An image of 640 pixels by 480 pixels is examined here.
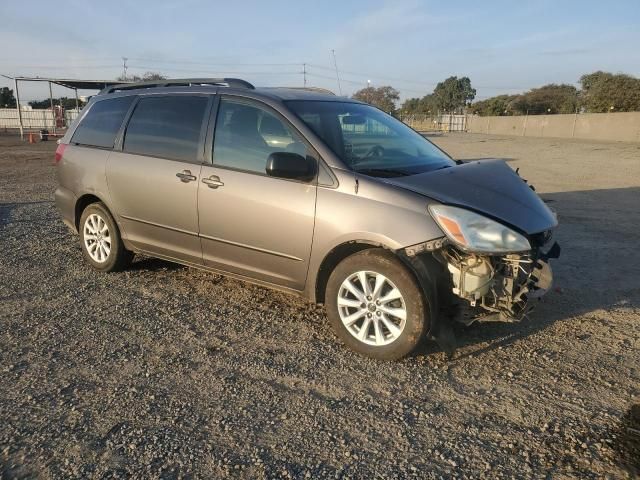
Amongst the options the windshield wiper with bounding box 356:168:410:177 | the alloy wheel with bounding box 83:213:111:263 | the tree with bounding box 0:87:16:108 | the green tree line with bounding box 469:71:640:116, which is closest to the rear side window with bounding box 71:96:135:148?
the alloy wheel with bounding box 83:213:111:263

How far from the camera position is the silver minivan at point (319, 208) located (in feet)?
11.4

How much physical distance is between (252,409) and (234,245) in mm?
1636

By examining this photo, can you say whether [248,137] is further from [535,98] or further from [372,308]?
[535,98]

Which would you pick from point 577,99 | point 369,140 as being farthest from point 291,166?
point 577,99

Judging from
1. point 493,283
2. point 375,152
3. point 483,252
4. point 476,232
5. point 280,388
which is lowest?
point 280,388

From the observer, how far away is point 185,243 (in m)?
4.71

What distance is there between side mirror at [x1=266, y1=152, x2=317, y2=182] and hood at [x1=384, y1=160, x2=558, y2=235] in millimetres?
571

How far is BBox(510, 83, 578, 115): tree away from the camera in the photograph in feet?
232

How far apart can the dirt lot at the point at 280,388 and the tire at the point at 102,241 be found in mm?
167

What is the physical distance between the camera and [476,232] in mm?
3396

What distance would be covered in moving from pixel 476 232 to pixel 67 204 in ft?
14.7

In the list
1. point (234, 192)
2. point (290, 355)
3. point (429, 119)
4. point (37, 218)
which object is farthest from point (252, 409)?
point (429, 119)

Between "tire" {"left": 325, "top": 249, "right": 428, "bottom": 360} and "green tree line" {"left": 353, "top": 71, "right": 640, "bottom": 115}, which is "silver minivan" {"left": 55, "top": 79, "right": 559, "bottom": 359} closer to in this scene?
"tire" {"left": 325, "top": 249, "right": 428, "bottom": 360}

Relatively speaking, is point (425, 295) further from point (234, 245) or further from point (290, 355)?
point (234, 245)
